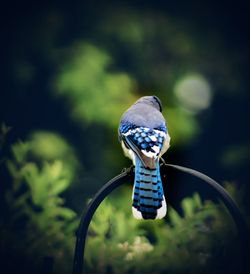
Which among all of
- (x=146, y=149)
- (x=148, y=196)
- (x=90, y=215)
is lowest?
(x=90, y=215)

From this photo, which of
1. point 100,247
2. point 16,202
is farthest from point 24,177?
point 100,247

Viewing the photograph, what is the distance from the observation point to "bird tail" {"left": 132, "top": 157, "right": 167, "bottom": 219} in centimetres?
187

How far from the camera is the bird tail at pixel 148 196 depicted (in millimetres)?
1874

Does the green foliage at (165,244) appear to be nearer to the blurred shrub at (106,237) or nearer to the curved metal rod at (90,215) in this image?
the blurred shrub at (106,237)

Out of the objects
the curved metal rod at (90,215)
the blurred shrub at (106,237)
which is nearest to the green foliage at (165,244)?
the blurred shrub at (106,237)

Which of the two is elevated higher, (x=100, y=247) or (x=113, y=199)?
(x=113, y=199)

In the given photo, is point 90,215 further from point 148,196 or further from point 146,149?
point 146,149

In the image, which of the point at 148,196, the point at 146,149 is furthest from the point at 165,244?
the point at 146,149

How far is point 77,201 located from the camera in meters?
2.92

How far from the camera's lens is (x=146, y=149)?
216 cm

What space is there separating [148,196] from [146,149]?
0.99ft

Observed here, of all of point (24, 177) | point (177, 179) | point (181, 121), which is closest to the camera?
point (24, 177)

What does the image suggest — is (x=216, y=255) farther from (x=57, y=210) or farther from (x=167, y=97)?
(x=167, y=97)

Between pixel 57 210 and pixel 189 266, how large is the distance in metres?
0.55
